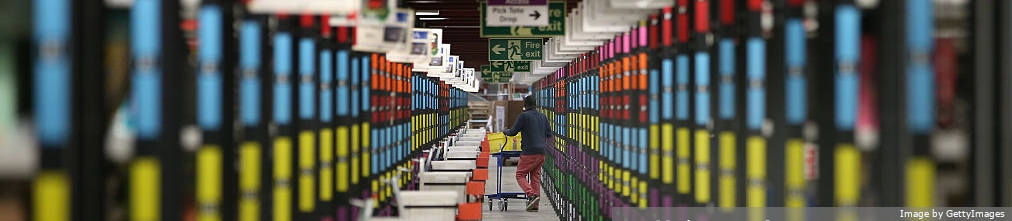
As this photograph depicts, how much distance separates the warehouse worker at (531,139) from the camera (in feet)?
44.4

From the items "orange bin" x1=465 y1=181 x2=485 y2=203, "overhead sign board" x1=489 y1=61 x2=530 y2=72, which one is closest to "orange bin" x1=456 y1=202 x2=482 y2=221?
"orange bin" x1=465 y1=181 x2=485 y2=203

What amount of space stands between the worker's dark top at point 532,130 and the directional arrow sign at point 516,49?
74cm

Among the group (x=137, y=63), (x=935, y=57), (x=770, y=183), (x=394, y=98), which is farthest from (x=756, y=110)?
(x=394, y=98)

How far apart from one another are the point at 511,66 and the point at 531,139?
485 cm

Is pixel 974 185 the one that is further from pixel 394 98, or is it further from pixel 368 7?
pixel 394 98

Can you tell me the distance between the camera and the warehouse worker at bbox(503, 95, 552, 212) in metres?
13.5

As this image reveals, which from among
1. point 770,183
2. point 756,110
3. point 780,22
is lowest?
point 770,183

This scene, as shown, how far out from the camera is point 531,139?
13.8m

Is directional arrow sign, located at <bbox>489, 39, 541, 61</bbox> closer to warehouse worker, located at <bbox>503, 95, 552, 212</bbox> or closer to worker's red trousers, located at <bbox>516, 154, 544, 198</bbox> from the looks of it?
warehouse worker, located at <bbox>503, 95, 552, 212</bbox>

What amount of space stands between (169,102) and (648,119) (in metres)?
4.23

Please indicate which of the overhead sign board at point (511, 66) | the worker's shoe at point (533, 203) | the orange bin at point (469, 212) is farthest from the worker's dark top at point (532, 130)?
the orange bin at point (469, 212)

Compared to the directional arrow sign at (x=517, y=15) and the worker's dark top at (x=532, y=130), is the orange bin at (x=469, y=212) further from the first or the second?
the worker's dark top at (x=532, y=130)

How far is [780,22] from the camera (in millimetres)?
3463

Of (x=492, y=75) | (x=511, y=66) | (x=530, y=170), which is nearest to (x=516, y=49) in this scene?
(x=530, y=170)
